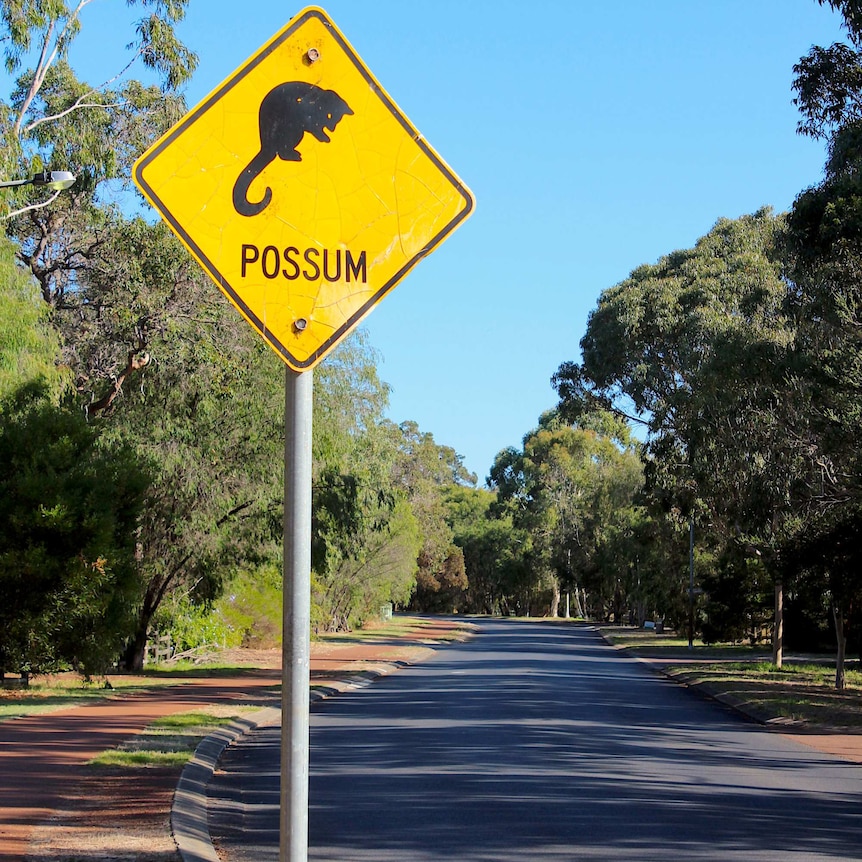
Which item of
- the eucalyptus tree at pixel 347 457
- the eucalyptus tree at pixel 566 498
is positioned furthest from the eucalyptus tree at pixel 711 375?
the eucalyptus tree at pixel 566 498

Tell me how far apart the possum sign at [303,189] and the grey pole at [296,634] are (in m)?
0.25

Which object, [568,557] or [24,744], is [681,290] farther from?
[568,557]

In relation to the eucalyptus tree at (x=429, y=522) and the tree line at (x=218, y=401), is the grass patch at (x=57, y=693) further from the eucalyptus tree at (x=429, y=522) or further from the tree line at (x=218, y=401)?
the eucalyptus tree at (x=429, y=522)

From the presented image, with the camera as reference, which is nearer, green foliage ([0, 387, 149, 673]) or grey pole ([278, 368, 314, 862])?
grey pole ([278, 368, 314, 862])

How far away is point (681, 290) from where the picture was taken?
4131 centimetres

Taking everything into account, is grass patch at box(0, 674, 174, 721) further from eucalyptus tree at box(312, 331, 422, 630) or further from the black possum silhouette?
the black possum silhouette

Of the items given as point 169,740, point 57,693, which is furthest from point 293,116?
point 57,693

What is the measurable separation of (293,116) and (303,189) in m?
0.23

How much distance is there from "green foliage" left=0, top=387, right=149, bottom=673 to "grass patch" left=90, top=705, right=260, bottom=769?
113 inches

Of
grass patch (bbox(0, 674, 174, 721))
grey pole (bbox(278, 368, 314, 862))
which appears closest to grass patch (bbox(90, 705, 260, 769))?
grass patch (bbox(0, 674, 174, 721))

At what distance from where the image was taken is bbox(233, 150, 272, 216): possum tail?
Answer: 3545 millimetres

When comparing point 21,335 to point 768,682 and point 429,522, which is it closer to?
point 768,682

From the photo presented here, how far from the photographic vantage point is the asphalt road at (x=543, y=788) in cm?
917

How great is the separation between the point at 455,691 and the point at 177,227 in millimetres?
22165
